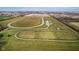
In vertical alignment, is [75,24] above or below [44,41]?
above

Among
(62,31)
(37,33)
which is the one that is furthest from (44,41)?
(62,31)

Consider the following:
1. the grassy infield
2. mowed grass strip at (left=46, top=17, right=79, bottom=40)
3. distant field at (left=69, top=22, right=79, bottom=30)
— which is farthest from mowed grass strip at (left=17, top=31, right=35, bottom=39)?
distant field at (left=69, top=22, right=79, bottom=30)

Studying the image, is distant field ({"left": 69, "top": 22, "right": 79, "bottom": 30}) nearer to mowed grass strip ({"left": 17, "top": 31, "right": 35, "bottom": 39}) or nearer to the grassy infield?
the grassy infield

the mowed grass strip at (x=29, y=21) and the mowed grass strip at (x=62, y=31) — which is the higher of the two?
the mowed grass strip at (x=29, y=21)

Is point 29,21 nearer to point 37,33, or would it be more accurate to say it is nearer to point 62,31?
point 37,33

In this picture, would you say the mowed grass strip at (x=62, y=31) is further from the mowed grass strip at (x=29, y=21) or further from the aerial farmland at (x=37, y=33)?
the mowed grass strip at (x=29, y=21)

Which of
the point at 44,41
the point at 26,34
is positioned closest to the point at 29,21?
the point at 26,34

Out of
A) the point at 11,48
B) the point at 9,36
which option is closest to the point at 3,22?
the point at 9,36

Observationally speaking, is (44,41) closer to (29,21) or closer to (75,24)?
(29,21)

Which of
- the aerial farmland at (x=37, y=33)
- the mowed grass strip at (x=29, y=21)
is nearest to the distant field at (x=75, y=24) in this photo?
the aerial farmland at (x=37, y=33)
